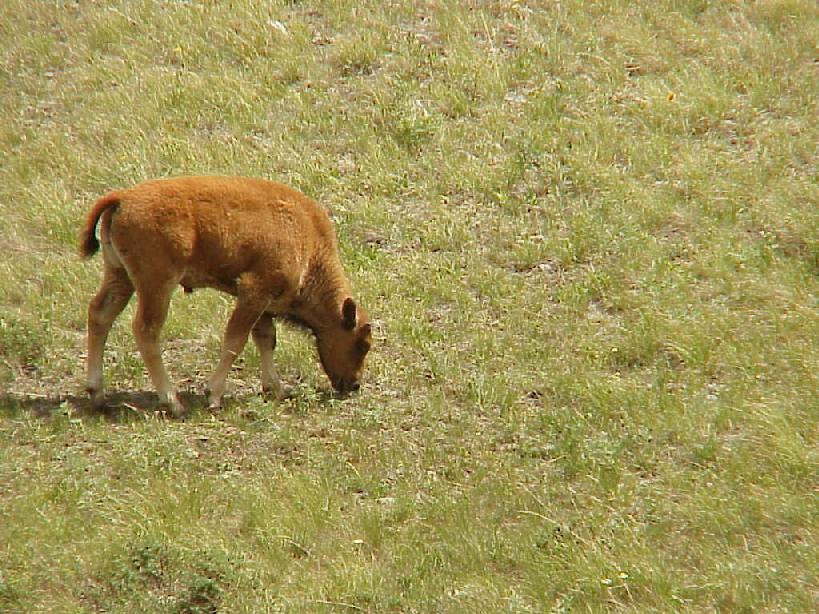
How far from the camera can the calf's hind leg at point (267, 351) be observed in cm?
1077

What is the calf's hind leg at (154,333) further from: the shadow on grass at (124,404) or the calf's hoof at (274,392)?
the calf's hoof at (274,392)

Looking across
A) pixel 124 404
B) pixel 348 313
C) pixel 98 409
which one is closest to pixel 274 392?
pixel 348 313

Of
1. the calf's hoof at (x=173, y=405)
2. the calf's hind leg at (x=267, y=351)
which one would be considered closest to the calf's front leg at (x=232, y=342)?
the calf's hoof at (x=173, y=405)

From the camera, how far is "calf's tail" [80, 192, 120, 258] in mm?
9766

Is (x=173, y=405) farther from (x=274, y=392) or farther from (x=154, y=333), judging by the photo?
(x=274, y=392)

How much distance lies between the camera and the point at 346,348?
1075 centimetres

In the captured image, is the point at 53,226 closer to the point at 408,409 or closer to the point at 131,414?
the point at 131,414

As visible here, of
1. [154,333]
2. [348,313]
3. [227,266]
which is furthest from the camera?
[348,313]

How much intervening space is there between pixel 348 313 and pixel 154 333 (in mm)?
1607

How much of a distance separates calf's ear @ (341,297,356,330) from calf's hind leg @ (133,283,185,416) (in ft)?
4.79

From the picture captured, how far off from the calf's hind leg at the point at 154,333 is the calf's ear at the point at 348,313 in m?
1.46

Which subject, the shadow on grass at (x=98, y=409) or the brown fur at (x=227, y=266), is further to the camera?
the shadow on grass at (x=98, y=409)

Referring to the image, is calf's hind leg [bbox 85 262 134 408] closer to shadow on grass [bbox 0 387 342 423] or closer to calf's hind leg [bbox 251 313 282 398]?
shadow on grass [bbox 0 387 342 423]

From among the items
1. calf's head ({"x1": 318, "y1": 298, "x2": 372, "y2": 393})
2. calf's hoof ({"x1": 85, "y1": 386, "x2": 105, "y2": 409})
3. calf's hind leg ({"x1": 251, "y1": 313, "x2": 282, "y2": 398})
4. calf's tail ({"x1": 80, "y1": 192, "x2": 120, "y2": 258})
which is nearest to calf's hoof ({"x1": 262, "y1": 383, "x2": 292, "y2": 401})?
calf's hind leg ({"x1": 251, "y1": 313, "x2": 282, "y2": 398})
